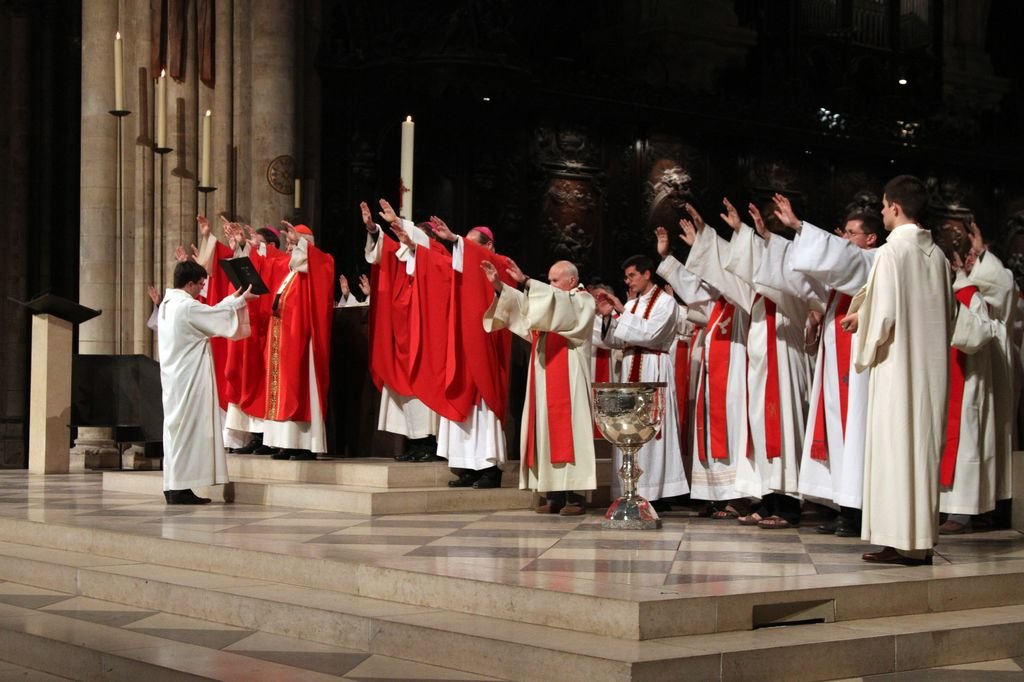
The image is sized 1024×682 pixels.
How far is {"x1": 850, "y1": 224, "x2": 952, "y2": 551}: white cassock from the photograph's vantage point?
20.2ft

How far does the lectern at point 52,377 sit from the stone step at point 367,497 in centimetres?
282

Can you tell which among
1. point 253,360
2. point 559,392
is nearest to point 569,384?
point 559,392

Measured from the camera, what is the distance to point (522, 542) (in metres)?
7.03

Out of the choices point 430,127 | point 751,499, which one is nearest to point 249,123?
point 430,127

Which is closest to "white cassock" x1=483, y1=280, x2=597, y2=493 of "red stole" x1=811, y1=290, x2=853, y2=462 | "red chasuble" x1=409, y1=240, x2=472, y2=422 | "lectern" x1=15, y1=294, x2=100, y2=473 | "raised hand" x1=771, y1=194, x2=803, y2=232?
"red chasuble" x1=409, y1=240, x2=472, y2=422

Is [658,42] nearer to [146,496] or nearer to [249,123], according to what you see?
[249,123]

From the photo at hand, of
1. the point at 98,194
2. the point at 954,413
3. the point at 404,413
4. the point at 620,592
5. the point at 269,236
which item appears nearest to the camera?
the point at 620,592

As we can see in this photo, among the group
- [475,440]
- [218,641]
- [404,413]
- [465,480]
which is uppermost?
[404,413]

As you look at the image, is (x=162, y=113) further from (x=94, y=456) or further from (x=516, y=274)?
(x=516, y=274)

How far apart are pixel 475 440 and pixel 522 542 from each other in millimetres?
2038

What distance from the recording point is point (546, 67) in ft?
51.5

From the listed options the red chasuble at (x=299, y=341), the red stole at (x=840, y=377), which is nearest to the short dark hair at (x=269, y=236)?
the red chasuble at (x=299, y=341)

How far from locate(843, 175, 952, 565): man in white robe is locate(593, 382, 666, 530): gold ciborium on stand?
157 centimetres

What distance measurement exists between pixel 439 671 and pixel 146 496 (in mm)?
5205
